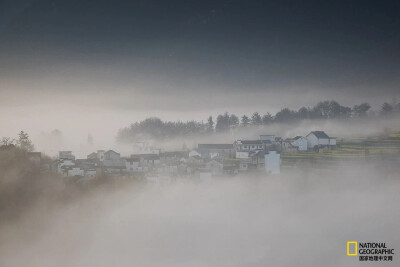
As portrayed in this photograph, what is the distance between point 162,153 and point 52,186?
10.8 ft

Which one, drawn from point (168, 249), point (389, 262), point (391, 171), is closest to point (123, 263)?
point (168, 249)

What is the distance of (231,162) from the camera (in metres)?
10.7

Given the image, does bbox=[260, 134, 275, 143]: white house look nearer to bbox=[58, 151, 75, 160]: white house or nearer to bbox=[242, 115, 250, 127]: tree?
bbox=[242, 115, 250, 127]: tree

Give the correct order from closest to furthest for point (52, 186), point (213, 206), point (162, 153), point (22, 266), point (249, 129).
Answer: point (22, 266) < point (52, 186) < point (213, 206) < point (162, 153) < point (249, 129)

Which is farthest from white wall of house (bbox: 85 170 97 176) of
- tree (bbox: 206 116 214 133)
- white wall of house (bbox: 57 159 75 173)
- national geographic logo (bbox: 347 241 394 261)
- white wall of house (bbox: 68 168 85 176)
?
national geographic logo (bbox: 347 241 394 261)

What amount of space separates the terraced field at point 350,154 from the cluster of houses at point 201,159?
0.21 metres

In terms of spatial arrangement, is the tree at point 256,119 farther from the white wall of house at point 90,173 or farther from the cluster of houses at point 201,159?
the white wall of house at point 90,173

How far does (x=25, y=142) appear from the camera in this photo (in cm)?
955

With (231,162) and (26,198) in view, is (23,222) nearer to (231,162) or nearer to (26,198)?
(26,198)

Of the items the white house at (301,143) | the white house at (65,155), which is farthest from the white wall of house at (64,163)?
the white house at (301,143)

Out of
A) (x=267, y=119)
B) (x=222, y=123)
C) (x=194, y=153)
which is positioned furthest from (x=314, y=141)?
(x=194, y=153)

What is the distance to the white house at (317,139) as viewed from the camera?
36.2ft

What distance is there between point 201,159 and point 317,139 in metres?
3.41

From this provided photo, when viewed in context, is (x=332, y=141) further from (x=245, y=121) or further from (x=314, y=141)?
(x=245, y=121)
